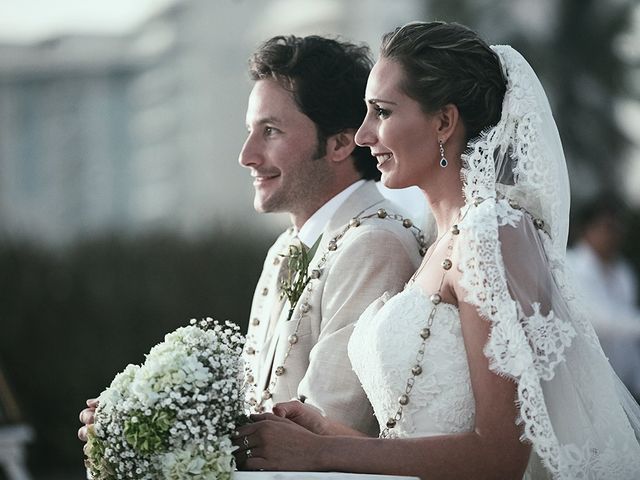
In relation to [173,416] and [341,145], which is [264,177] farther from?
[173,416]

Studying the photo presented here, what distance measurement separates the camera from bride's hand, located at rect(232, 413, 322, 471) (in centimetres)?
347

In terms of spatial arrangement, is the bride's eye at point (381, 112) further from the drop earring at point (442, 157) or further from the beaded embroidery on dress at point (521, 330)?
the beaded embroidery on dress at point (521, 330)

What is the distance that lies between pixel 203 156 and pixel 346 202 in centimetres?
1767

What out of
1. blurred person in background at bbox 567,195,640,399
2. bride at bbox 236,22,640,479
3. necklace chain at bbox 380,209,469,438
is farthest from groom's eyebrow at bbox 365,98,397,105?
blurred person in background at bbox 567,195,640,399

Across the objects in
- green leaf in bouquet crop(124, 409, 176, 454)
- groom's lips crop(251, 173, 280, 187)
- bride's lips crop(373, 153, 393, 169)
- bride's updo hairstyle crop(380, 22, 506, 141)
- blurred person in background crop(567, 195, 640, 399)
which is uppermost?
bride's updo hairstyle crop(380, 22, 506, 141)

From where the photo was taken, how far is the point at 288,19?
21969 millimetres

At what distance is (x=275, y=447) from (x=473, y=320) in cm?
70

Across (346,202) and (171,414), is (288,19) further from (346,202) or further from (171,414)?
(171,414)

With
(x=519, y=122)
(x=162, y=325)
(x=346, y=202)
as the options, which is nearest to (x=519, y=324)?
(x=519, y=122)

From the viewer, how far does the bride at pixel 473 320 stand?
3457 millimetres

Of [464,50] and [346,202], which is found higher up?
[464,50]

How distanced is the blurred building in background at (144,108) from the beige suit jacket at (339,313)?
55.6 ft

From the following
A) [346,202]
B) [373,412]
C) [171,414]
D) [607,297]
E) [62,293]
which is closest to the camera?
[171,414]

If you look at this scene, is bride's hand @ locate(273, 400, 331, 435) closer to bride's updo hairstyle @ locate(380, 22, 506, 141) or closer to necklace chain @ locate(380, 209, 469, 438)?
necklace chain @ locate(380, 209, 469, 438)
